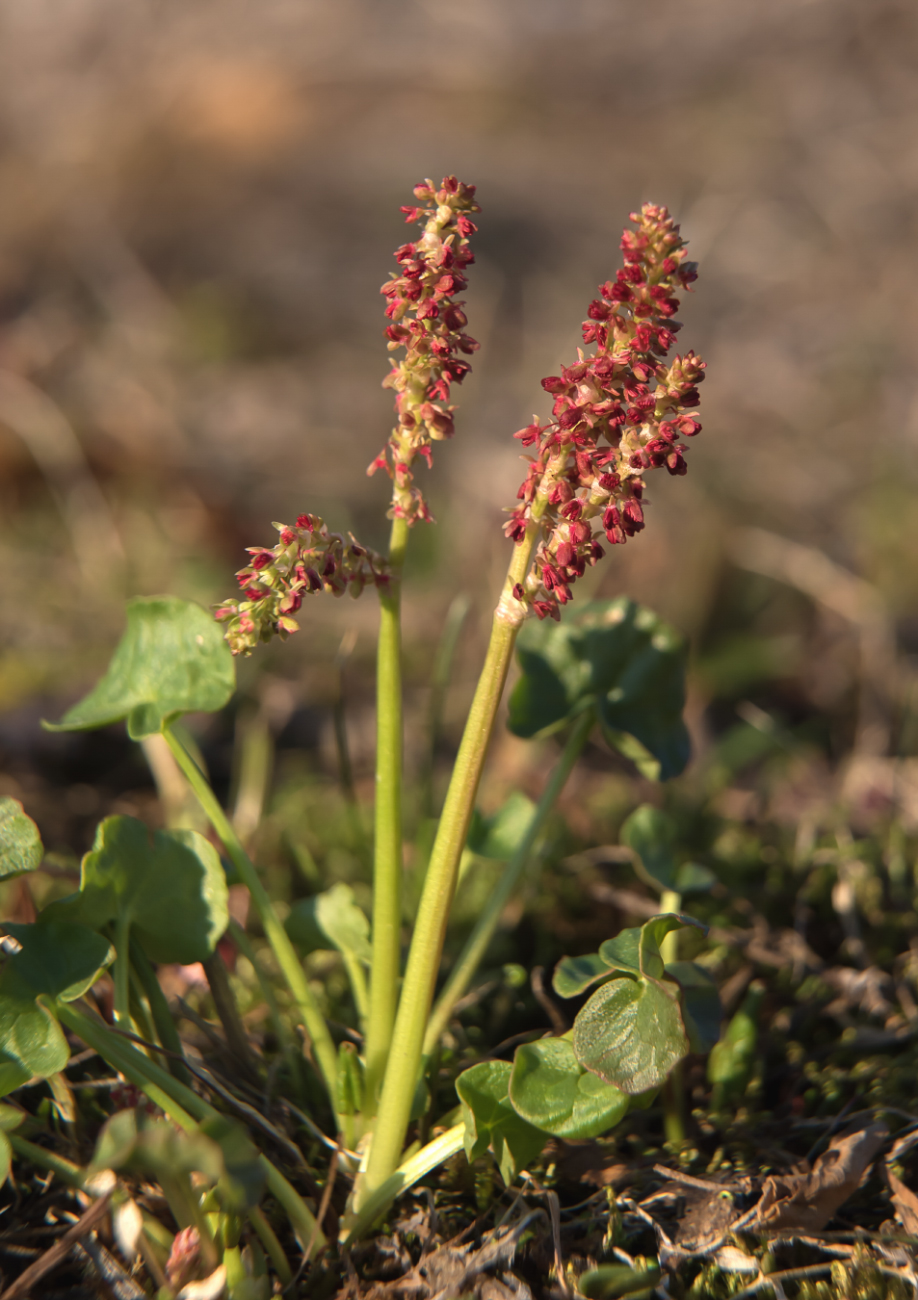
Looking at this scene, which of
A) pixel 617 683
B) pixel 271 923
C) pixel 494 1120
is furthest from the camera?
pixel 617 683

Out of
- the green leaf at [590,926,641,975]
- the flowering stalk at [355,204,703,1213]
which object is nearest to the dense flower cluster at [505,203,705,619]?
the flowering stalk at [355,204,703,1213]

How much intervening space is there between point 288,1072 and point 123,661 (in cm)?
72

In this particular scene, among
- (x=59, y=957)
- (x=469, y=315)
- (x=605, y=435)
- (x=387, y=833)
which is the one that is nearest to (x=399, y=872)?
(x=387, y=833)

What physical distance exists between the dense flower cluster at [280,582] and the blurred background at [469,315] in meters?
0.62

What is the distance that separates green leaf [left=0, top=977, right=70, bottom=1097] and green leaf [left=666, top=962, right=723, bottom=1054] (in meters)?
0.76

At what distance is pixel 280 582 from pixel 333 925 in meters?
A: 0.66

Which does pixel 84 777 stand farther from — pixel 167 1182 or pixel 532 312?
pixel 532 312

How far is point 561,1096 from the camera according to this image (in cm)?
108

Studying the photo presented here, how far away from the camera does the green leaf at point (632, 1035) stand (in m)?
1.01

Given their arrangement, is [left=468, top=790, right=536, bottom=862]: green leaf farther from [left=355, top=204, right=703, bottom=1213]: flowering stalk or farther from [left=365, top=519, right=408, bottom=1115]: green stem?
[left=355, top=204, right=703, bottom=1213]: flowering stalk

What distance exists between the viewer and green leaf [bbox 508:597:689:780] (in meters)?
1.58

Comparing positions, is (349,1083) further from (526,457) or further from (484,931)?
(526,457)

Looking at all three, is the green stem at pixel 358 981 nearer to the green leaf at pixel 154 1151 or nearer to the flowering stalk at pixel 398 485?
the flowering stalk at pixel 398 485

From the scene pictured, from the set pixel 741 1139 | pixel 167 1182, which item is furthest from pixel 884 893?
pixel 167 1182
